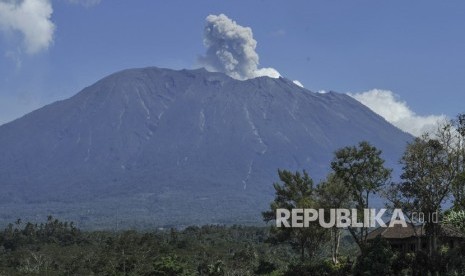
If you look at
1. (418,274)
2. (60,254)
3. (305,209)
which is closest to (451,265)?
(418,274)

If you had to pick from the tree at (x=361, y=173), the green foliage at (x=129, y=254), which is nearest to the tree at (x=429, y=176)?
the tree at (x=361, y=173)

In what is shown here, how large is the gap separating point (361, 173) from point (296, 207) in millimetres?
7258

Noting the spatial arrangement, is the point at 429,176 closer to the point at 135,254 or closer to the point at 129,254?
the point at 135,254

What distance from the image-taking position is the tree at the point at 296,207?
5494cm

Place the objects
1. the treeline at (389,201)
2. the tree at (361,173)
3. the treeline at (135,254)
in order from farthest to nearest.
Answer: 1. the treeline at (135,254)
2. the tree at (361,173)
3. the treeline at (389,201)

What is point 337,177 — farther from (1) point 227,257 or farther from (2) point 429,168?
(1) point 227,257

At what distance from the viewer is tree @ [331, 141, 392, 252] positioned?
5134 centimetres

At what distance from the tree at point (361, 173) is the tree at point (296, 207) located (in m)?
3.82

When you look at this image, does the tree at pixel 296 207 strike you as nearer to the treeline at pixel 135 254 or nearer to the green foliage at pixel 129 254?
the treeline at pixel 135 254

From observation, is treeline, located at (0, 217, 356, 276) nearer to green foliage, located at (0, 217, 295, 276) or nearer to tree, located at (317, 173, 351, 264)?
green foliage, located at (0, 217, 295, 276)

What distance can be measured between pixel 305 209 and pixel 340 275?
20.6 feet

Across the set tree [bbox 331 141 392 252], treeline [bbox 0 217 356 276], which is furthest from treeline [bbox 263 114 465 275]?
treeline [bbox 0 217 356 276]

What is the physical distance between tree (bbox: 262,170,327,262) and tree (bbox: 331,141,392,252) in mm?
3824

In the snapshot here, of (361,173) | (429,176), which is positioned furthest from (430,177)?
(361,173)
